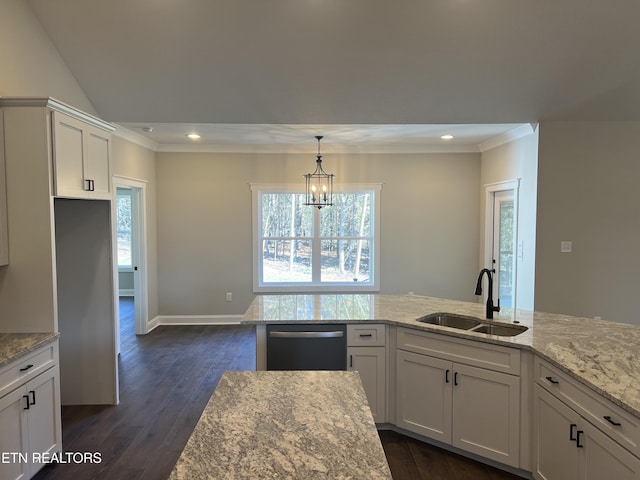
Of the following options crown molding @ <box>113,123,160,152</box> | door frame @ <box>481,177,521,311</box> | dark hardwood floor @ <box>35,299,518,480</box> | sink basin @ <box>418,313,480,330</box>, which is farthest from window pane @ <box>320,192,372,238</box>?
sink basin @ <box>418,313,480,330</box>

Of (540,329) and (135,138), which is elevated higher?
(135,138)

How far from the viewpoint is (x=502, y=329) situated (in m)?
2.59

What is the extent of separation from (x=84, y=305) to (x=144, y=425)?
114cm

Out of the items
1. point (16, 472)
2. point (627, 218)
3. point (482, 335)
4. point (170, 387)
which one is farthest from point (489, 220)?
point (16, 472)

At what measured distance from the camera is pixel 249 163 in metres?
5.71

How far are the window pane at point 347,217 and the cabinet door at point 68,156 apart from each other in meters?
3.64

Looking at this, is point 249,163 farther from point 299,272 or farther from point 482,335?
point 482,335

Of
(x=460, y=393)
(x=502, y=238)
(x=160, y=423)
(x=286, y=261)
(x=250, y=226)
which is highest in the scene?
(x=250, y=226)

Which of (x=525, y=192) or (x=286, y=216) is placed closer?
(x=525, y=192)

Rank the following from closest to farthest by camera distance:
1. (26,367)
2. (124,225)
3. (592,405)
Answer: (592,405), (26,367), (124,225)

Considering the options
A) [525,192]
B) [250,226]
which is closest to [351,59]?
[525,192]

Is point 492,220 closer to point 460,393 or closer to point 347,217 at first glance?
point 347,217

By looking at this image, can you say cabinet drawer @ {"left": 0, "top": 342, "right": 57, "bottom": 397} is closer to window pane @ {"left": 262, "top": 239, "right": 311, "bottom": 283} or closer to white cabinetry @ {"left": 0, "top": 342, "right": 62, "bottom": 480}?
white cabinetry @ {"left": 0, "top": 342, "right": 62, "bottom": 480}

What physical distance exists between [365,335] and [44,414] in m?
2.12
